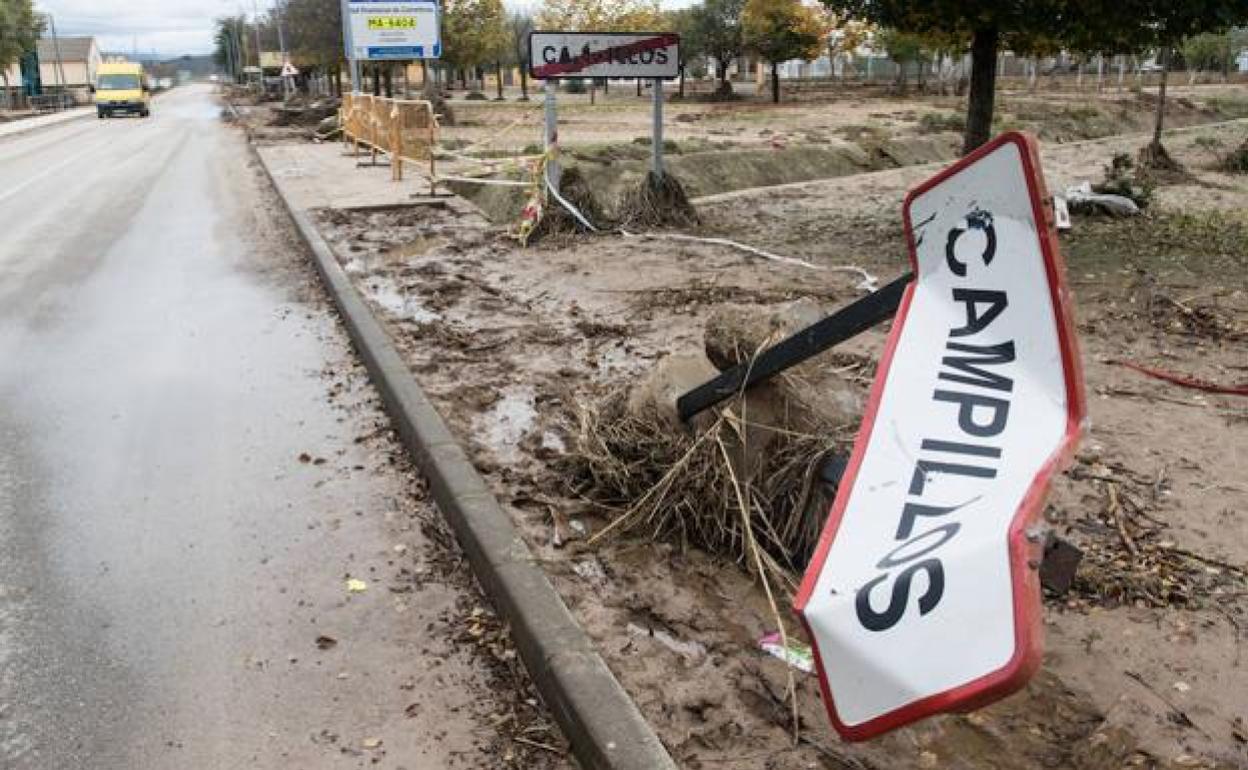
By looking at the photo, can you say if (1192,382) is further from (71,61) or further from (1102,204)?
(71,61)

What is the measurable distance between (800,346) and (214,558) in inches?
104

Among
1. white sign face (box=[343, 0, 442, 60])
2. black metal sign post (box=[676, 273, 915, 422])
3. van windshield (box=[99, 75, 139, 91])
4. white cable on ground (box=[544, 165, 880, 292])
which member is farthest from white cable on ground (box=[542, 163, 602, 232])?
van windshield (box=[99, 75, 139, 91])

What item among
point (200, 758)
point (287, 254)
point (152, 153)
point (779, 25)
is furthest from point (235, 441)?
point (779, 25)

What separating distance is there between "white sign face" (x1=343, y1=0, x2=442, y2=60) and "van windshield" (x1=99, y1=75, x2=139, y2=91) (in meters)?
32.8

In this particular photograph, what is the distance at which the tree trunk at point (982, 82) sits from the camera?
33.1 ft

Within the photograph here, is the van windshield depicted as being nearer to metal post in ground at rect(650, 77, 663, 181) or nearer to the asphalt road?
metal post in ground at rect(650, 77, 663, 181)

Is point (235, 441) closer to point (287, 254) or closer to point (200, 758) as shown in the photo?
point (200, 758)

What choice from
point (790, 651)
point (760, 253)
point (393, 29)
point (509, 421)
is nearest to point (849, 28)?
point (393, 29)

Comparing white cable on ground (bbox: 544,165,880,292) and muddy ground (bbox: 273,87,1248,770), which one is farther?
white cable on ground (bbox: 544,165,880,292)

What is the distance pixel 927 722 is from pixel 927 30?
8602 millimetres

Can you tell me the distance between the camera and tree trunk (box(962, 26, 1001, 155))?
33.1 feet

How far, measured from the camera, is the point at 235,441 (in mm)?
5926

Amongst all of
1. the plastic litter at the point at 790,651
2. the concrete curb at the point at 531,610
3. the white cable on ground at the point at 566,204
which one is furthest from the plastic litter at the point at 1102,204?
the plastic litter at the point at 790,651

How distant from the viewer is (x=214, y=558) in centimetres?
449
